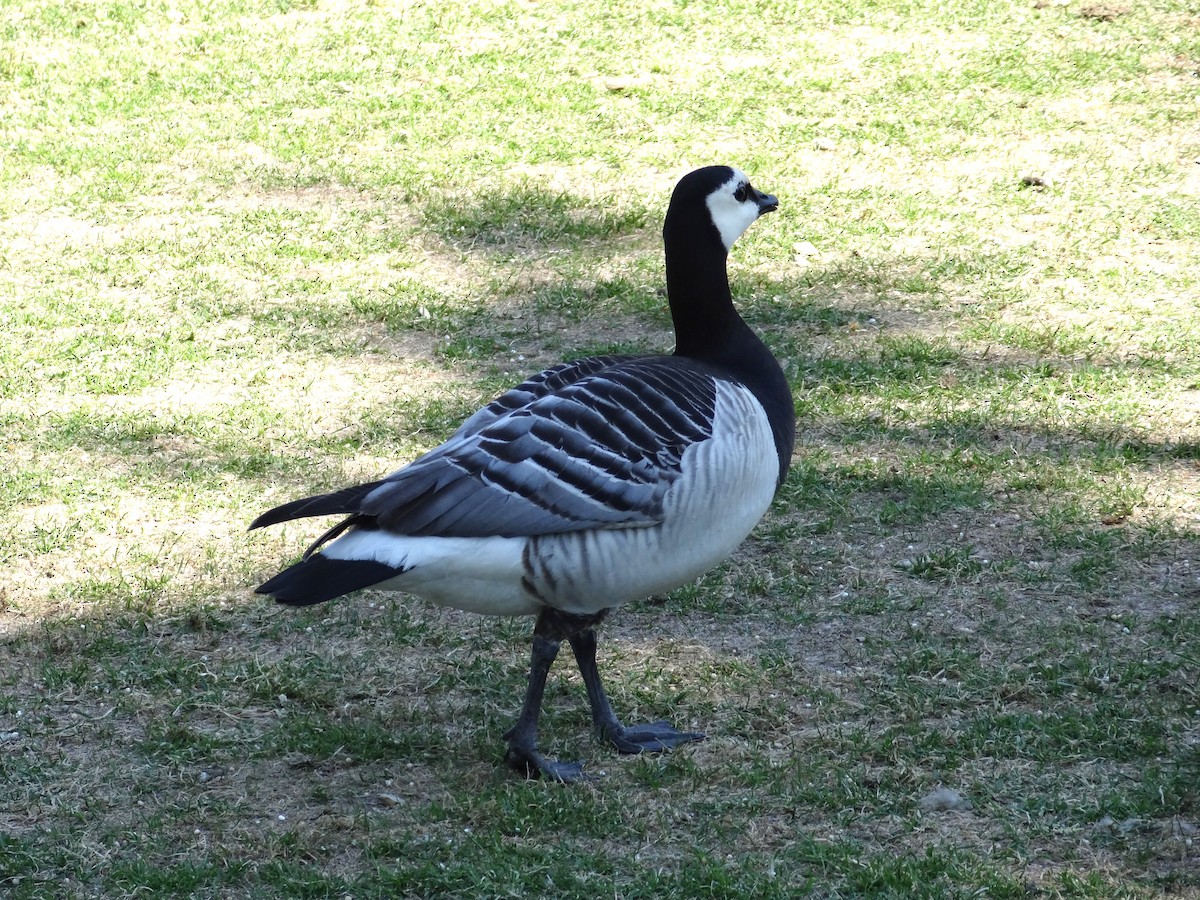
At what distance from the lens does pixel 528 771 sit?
372 cm

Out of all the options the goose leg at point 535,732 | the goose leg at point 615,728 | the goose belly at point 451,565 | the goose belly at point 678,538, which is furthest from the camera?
the goose leg at point 615,728

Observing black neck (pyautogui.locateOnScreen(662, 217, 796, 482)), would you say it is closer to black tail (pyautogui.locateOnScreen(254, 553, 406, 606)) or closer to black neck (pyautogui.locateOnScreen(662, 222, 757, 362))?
black neck (pyautogui.locateOnScreen(662, 222, 757, 362))

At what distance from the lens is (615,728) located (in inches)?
152

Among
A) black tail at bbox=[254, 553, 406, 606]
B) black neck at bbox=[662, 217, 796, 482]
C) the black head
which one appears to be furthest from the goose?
the black head

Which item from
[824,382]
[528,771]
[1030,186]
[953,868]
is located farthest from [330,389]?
[1030,186]

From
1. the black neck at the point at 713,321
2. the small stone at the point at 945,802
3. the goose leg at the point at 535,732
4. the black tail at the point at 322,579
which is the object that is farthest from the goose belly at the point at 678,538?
the small stone at the point at 945,802

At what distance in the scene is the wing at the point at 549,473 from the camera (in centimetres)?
346

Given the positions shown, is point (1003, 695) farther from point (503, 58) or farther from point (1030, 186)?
point (503, 58)

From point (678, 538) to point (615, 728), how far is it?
630 millimetres

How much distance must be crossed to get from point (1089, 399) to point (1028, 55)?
447 cm

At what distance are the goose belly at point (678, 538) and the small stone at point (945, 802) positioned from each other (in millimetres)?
825

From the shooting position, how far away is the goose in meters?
3.43

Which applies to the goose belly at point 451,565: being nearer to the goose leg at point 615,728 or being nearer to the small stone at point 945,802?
the goose leg at point 615,728

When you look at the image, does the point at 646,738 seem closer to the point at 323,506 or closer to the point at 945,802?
the point at 945,802
